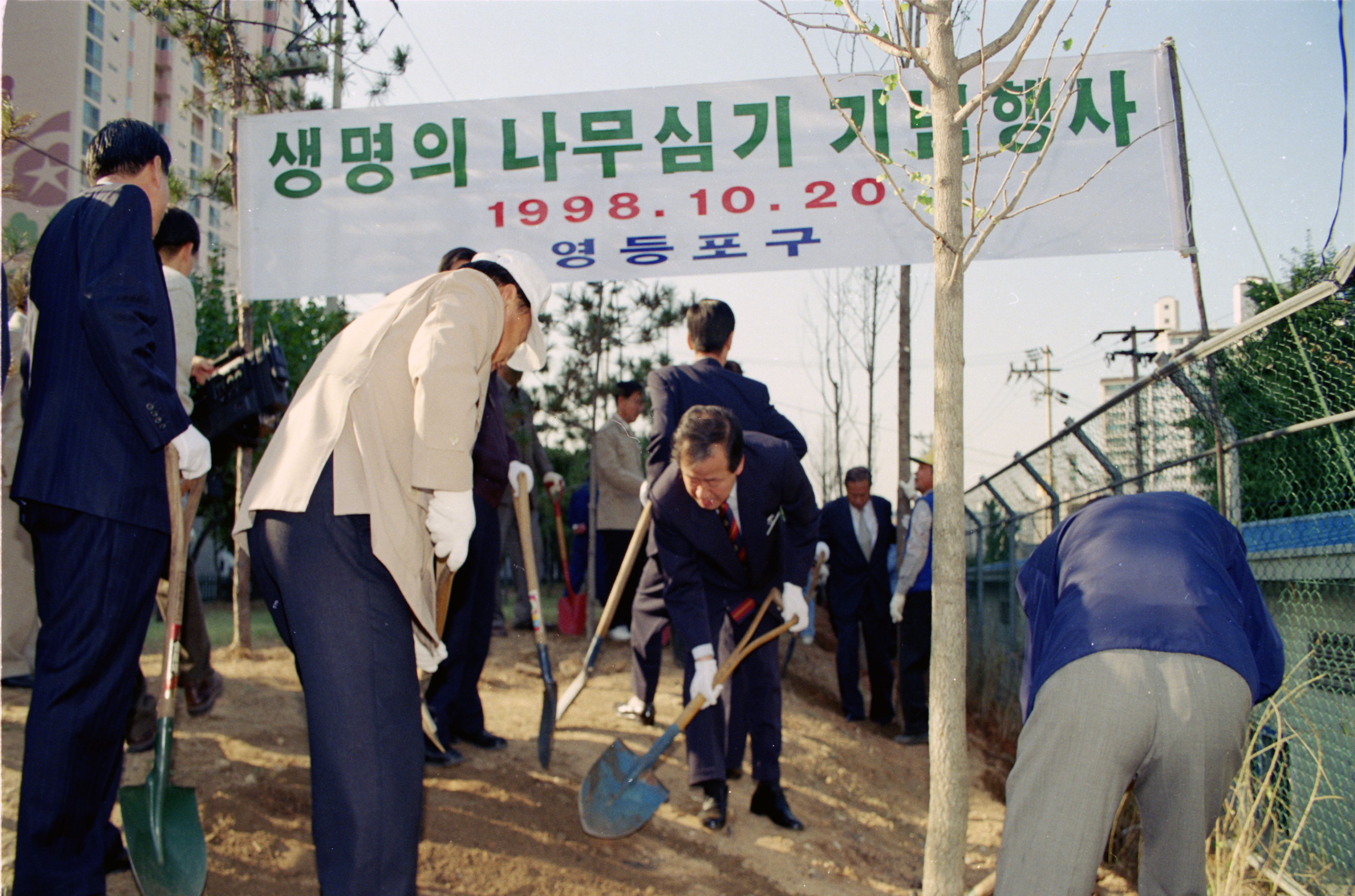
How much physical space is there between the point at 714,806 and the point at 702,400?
65.9 inches

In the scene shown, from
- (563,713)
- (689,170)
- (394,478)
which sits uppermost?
(689,170)

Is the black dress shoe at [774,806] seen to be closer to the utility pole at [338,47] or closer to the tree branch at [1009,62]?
the tree branch at [1009,62]

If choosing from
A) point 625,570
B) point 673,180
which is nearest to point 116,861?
point 625,570

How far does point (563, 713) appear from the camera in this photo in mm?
4328

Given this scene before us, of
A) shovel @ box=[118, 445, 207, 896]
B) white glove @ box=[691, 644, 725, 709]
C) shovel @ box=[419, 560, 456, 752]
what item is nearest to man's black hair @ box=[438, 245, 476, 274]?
shovel @ box=[419, 560, 456, 752]

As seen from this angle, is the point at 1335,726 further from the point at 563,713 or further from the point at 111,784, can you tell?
the point at 111,784

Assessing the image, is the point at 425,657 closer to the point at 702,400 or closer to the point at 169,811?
the point at 169,811

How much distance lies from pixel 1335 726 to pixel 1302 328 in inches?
49.8

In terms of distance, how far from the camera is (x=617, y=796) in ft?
11.0

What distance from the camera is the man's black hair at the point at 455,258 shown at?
352 cm

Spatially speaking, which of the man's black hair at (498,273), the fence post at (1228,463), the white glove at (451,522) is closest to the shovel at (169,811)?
the white glove at (451,522)

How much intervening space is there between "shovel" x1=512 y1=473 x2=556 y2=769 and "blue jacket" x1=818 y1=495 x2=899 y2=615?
3039 millimetres

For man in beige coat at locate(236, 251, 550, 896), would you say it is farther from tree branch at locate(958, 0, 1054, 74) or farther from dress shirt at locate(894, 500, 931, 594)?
dress shirt at locate(894, 500, 931, 594)

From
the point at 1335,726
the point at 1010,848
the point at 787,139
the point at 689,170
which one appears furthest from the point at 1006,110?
the point at 1010,848
